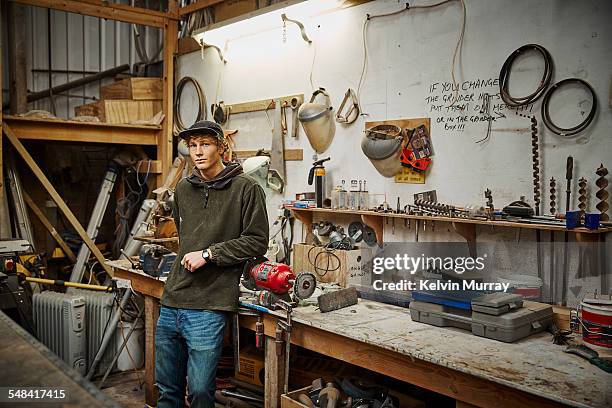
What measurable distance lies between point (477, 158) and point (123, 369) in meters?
3.01

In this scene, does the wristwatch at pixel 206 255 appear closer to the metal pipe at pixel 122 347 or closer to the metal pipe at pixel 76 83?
the metal pipe at pixel 122 347

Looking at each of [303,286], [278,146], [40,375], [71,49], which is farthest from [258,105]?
[40,375]

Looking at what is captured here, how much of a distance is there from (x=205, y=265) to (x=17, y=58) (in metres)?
4.36

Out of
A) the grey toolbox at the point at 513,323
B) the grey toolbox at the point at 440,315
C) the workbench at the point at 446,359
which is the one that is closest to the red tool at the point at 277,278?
the workbench at the point at 446,359

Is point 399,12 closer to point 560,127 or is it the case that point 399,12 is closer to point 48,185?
point 560,127

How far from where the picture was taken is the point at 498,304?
2.21 metres

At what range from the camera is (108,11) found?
4496mm

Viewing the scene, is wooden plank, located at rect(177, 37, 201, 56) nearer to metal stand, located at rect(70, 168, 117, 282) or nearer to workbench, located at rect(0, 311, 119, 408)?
metal stand, located at rect(70, 168, 117, 282)

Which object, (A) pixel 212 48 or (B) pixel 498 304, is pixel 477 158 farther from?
(A) pixel 212 48

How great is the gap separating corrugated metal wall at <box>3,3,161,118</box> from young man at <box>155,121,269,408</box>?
417cm

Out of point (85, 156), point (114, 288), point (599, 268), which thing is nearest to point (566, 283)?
point (599, 268)

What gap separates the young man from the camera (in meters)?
2.48

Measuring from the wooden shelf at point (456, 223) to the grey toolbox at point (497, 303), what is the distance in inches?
12.7

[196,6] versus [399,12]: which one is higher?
[196,6]
